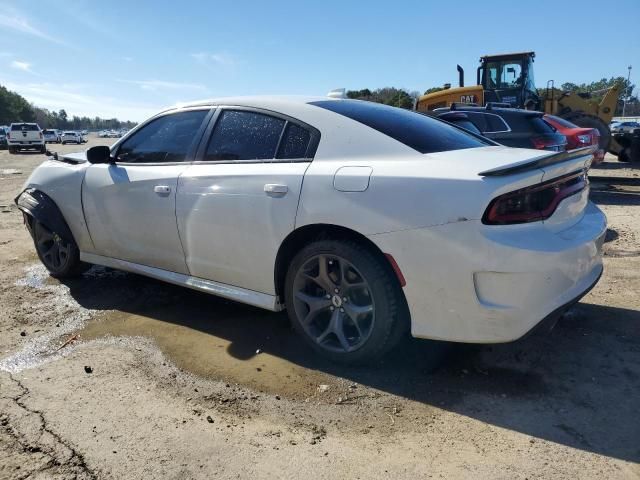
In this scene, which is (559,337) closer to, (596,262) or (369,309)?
(596,262)

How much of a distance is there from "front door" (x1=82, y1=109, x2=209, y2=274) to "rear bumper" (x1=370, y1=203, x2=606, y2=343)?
5.69 feet

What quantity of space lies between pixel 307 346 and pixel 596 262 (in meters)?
1.84

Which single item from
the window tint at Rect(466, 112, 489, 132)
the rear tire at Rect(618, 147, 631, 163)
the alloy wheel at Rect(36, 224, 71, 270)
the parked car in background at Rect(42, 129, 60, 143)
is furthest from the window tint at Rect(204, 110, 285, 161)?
the parked car in background at Rect(42, 129, 60, 143)

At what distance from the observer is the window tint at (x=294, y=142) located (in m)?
3.17

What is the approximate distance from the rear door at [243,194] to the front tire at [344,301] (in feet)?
0.75

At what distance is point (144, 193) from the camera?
12.6 ft

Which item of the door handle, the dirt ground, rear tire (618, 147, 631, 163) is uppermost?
the door handle

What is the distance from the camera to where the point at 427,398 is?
273 centimetres

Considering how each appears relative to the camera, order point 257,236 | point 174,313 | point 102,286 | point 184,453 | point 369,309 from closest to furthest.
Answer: point 184,453 → point 369,309 → point 257,236 → point 174,313 → point 102,286

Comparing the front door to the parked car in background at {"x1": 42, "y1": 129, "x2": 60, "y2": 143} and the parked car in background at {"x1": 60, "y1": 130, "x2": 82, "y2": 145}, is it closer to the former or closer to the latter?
the parked car in background at {"x1": 60, "y1": 130, "x2": 82, "y2": 145}

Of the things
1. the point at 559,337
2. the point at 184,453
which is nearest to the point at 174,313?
the point at 184,453

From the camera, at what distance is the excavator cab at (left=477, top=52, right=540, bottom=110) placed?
15.4 meters

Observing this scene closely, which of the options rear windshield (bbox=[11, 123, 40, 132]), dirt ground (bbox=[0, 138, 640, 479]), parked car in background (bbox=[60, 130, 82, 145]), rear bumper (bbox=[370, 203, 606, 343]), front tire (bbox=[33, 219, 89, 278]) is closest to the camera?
dirt ground (bbox=[0, 138, 640, 479])

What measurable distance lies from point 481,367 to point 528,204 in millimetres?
1040
